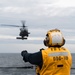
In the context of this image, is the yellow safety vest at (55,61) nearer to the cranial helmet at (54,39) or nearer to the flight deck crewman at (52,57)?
the flight deck crewman at (52,57)

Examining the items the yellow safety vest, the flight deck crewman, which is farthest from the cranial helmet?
the yellow safety vest

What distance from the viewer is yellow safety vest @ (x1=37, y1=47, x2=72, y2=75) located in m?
9.16

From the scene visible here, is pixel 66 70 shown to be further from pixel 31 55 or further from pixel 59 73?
pixel 31 55

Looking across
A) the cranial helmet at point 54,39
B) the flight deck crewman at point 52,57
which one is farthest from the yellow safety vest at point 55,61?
the cranial helmet at point 54,39

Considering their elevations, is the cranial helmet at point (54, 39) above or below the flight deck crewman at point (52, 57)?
above

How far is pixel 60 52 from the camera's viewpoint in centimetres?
926

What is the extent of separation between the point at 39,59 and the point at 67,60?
661mm

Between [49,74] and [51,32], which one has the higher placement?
[51,32]

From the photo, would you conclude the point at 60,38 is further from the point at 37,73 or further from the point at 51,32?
the point at 37,73

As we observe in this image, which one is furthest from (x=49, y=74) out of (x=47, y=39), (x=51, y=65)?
(x=47, y=39)

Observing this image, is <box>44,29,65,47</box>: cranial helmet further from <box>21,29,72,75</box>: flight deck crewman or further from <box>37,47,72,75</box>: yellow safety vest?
<box>37,47,72,75</box>: yellow safety vest

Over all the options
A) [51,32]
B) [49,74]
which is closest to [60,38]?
[51,32]

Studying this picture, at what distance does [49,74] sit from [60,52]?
0.55 metres

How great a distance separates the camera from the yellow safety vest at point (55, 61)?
30.1 feet
